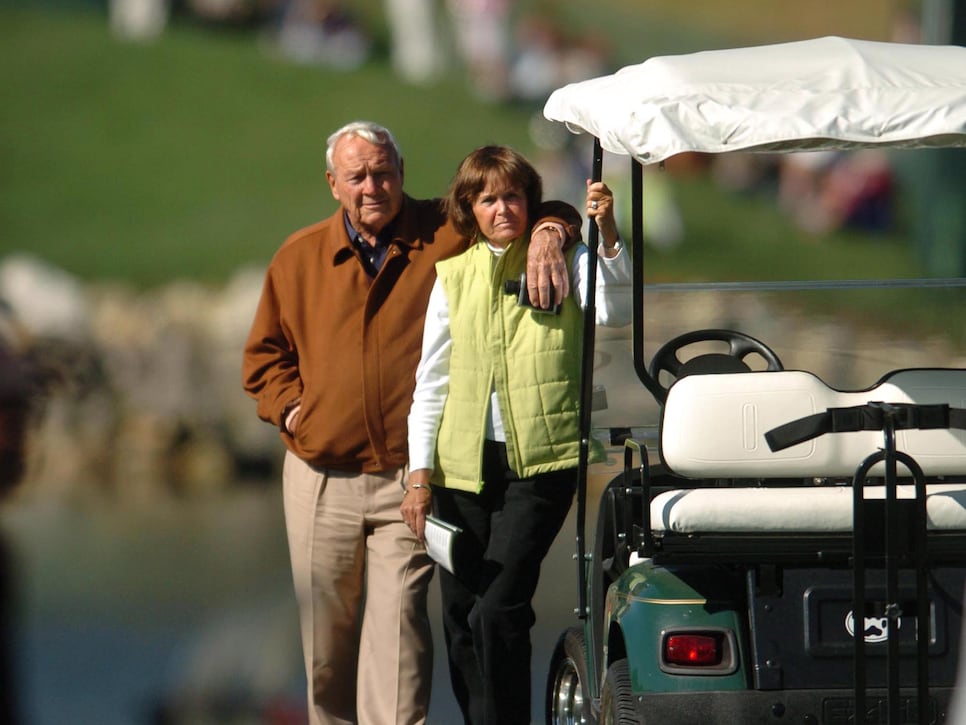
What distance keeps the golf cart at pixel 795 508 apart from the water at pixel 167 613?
882 millimetres

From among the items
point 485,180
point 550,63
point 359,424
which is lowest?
point 359,424

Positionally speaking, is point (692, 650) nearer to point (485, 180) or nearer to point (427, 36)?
point (485, 180)

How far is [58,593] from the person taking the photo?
7.13 m

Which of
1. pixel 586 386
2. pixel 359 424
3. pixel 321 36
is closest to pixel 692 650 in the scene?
pixel 586 386

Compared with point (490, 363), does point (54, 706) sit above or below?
below

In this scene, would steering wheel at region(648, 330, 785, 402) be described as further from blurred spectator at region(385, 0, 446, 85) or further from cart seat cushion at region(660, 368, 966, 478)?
blurred spectator at region(385, 0, 446, 85)

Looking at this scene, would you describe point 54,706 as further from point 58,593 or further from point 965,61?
point 58,593

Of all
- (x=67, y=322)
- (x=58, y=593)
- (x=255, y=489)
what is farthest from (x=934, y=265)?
(x=58, y=593)

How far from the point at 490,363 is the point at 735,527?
1030 millimetres

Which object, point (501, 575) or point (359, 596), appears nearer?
point (501, 575)

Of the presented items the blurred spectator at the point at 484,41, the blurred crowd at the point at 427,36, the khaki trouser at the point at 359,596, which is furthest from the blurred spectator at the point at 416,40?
the khaki trouser at the point at 359,596

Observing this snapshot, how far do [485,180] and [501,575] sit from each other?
3.50 feet

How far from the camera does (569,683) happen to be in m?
4.60

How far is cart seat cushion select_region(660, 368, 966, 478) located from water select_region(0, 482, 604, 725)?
96 cm
